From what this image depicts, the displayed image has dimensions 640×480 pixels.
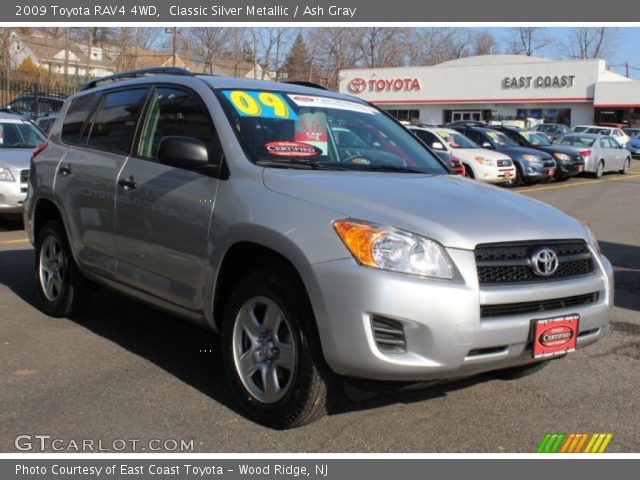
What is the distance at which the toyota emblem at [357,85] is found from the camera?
5728 centimetres

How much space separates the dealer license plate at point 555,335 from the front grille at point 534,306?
62 mm

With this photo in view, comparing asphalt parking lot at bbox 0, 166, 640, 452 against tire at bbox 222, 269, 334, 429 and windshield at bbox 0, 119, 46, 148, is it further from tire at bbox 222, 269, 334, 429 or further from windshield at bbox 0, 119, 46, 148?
windshield at bbox 0, 119, 46, 148

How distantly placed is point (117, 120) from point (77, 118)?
80 centimetres

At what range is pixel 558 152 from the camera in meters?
22.2

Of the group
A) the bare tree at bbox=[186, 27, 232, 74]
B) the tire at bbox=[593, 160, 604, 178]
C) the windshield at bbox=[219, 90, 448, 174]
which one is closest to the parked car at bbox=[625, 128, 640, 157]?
the tire at bbox=[593, 160, 604, 178]

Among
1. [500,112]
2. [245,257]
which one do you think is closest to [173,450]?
[245,257]

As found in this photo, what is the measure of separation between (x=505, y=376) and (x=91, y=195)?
121 inches

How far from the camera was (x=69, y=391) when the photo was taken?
4312 millimetres

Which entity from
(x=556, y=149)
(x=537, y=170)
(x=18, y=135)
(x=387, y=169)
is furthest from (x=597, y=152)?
(x=387, y=169)

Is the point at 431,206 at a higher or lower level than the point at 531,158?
lower

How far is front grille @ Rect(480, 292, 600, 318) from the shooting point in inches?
134

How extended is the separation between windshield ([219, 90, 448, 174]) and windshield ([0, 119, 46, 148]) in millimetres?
8069

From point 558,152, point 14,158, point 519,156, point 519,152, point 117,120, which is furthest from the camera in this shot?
point 558,152

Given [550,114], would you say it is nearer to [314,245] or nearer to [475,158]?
[475,158]
